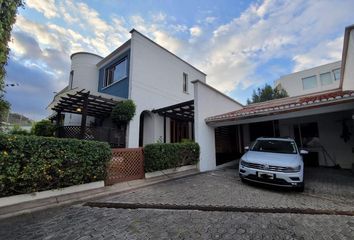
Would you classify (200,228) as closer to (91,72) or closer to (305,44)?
(305,44)

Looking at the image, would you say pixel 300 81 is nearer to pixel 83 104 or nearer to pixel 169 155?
pixel 169 155

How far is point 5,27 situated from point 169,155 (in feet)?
19.0

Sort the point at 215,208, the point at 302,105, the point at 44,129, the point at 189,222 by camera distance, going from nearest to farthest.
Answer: the point at 189,222, the point at 215,208, the point at 302,105, the point at 44,129

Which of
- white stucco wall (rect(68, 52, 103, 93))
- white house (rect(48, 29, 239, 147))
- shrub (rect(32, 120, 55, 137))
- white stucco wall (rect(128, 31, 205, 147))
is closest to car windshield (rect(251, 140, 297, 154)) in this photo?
white house (rect(48, 29, 239, 147))

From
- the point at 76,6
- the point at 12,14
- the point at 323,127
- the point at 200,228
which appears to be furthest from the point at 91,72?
the point at 323,127

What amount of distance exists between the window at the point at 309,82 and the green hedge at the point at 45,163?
31.5 metres

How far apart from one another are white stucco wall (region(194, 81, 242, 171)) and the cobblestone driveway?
377 centimetres

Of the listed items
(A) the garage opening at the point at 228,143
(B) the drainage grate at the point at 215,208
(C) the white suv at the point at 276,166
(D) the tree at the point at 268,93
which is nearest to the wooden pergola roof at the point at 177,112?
(A) the garage opening at the point at 228,143

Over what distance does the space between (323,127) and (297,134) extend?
1.32 meters

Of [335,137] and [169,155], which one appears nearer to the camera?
[169,155]

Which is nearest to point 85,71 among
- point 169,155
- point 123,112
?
point 123,112

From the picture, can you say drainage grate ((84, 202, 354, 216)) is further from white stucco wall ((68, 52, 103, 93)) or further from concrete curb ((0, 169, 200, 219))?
white stucco wall ((68, 52, 103, 93))

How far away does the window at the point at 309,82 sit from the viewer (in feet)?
83.7

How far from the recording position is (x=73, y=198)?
A: 4.34m
